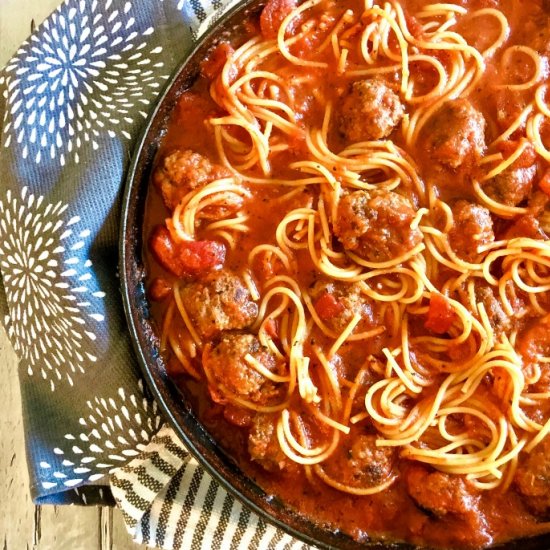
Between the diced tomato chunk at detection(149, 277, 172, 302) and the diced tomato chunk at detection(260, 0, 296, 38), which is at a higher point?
the diced tomato chunk at detection(260, 0, 296, 38)

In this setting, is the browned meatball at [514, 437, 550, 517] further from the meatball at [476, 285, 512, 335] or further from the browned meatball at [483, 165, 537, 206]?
the browned meatball at [483, 165, 537, 206]

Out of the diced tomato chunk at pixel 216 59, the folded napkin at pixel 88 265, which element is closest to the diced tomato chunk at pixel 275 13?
the diced tomato chunk at pixel 216 59

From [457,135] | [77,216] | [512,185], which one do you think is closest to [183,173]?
[77,216]

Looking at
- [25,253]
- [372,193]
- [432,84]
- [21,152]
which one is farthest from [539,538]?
[21,152]

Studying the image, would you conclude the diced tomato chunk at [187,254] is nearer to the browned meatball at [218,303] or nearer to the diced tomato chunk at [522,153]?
the browned meatball at [218,303]

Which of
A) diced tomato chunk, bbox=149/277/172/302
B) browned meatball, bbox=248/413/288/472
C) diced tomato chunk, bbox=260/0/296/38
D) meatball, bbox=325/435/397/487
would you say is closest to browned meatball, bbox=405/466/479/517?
Result: meatball, bbox=325/435/397/487

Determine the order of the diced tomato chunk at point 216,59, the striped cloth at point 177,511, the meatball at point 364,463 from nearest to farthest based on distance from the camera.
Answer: the meatball at point 364,463 → the diced tomato chunk at point 216,59 → the striped cloth at point 177,511
